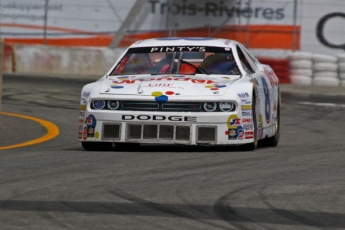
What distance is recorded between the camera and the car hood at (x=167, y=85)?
9422mm

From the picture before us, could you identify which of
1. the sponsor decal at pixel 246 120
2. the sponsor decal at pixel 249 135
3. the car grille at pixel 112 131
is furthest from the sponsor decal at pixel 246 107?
the car grille at pixel 112 131

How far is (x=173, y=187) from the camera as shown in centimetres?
676

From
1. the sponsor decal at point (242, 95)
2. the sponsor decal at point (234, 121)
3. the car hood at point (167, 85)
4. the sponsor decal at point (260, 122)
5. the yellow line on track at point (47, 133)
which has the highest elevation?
the car hood at point (167, 85)

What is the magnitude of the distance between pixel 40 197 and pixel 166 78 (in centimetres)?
385

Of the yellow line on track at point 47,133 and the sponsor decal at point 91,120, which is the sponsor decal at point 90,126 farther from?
the yellow line on track at point 47,133

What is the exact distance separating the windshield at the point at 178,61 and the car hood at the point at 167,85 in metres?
0.37

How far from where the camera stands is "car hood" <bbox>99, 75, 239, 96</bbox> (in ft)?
30.9

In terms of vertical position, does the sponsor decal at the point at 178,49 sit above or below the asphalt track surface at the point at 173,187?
above

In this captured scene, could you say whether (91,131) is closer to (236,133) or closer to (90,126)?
(90,126)

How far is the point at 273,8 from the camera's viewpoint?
95.5 ft

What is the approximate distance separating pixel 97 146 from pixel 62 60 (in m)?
17.0

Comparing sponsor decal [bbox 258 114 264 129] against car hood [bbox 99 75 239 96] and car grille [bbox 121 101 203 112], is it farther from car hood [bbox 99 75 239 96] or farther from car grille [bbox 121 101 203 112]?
car grille [bbox 121 101 203 112]

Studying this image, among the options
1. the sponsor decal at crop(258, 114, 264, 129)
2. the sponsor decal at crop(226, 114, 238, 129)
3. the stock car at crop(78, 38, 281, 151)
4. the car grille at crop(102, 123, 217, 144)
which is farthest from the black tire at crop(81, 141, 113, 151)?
the sponsor decal at crop(258, 114, 264, 129)

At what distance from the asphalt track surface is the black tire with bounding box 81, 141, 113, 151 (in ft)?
0.52
